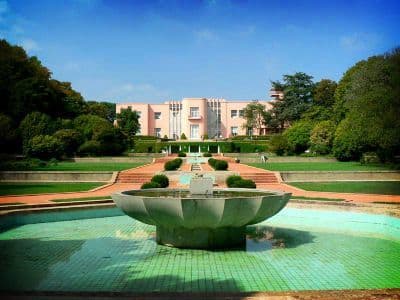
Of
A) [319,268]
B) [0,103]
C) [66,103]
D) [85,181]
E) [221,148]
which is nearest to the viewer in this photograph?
[319,268]

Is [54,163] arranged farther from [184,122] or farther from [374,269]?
[184,122]

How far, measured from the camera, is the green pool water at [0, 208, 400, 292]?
4.98 m

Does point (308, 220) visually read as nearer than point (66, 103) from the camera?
Yes

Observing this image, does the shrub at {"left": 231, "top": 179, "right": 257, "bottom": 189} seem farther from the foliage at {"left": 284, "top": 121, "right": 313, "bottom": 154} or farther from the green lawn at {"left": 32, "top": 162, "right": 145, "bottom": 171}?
the foliage at {"left": 284, "top": 121, "right": 313, "bottom": 154}

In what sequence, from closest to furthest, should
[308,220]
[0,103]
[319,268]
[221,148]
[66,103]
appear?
[319,268] < [308,220] < [0,103] < [66,103] < [221,148]

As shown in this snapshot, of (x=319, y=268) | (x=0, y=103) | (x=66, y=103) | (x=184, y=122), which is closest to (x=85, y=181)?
(x=319, y=268)

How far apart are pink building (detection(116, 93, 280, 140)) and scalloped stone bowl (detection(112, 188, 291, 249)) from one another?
6259 cm

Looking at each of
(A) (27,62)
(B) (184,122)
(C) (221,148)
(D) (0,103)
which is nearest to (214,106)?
(B) (184,122)

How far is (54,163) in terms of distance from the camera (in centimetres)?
2955

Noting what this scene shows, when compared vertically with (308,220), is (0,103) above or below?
above

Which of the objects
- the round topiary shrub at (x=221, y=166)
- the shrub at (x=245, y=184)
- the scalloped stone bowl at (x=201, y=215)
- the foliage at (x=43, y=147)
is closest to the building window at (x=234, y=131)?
the foliage at (x=43, y=147)

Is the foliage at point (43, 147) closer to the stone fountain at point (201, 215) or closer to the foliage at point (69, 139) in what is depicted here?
the foliage at point (69, 139)

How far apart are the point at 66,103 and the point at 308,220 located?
3855cm

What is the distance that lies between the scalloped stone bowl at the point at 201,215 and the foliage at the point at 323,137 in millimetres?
30662
